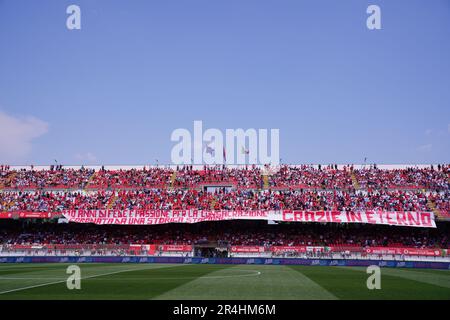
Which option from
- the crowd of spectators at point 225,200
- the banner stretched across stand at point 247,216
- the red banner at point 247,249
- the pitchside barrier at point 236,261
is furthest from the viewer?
the crowd of spectators at point 225,200

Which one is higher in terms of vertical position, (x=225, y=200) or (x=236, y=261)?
(x=225, y=200)

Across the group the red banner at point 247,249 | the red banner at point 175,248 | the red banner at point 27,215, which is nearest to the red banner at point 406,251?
the red banner at point 247,249

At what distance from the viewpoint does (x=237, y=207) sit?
168 feet

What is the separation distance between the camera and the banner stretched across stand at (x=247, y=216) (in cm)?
4488

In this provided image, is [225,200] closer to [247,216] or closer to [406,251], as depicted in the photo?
[247,216]

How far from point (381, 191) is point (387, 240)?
7.20 m

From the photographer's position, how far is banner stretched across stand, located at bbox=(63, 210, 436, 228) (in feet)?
147

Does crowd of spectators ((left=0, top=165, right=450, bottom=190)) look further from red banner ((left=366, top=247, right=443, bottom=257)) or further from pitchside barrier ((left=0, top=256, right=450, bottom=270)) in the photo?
pitchside barrier ((left=0, top=256, right=450, bottom=270))

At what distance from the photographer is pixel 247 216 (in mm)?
47719

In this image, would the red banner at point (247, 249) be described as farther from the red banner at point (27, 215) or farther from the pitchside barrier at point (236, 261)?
the red banner at point (27, 215)

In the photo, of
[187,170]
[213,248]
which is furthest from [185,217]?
[187,170]

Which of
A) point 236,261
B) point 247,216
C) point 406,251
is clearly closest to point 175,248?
point 236,261

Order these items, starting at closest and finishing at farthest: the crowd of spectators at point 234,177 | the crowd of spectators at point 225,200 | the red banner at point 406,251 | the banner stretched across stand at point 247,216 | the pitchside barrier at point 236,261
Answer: the pitchside barrier at point 236,261, the red banner at point 406,251, the banner stretched across stand at point 247,216, the crowd of spectators at point 225,200, the crowd of spectators at point 234,177
